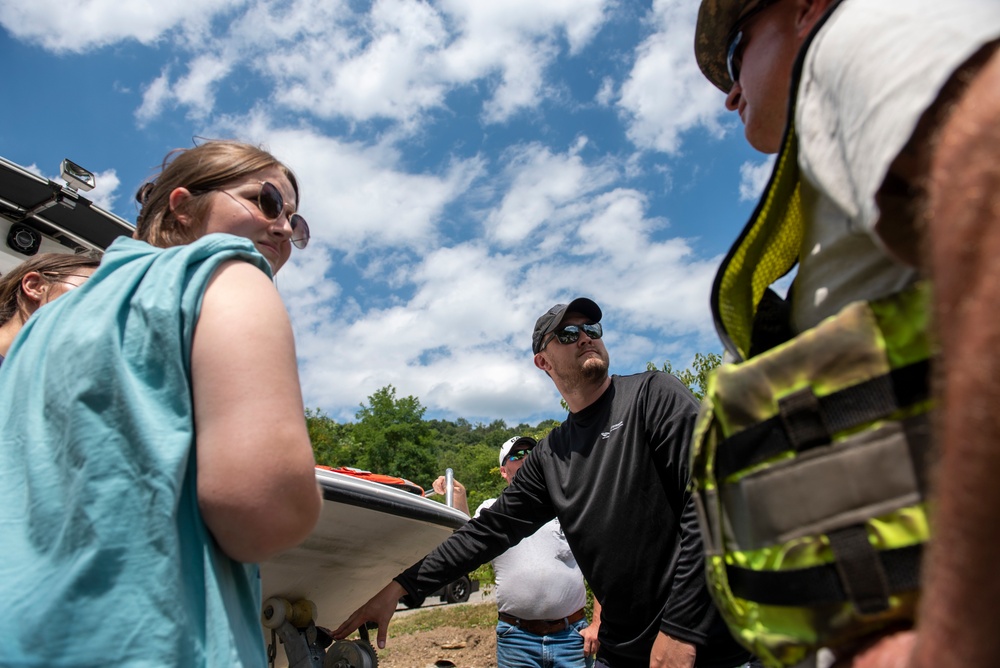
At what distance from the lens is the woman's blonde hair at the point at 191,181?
1.59 m

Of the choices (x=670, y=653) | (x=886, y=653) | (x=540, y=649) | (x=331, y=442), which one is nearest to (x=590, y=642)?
(x=540, y=649)

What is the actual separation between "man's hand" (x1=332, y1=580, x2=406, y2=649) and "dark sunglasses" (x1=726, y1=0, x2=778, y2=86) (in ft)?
8.64

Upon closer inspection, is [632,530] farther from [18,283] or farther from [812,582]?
[18,283]

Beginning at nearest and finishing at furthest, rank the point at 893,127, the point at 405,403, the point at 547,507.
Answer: the point at 893,127 < the point at 547,507 < the point at 405,403

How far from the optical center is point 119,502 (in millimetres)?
1055

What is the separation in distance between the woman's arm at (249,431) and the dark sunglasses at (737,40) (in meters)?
1.07

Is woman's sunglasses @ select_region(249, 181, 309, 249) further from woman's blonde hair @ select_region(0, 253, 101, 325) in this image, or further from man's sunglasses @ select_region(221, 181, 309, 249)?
woman's blonde hair @ select_region(0, 253, 101, 325)

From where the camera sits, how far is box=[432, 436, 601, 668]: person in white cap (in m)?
5.35

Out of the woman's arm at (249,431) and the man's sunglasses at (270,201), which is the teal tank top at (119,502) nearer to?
the woman's arm at (249,431)

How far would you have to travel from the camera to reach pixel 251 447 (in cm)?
106

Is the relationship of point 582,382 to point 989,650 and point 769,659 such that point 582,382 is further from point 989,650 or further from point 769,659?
point 989,650

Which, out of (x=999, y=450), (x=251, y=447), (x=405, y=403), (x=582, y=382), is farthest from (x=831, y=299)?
(x=405, y=403)

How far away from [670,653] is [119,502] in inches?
89.3

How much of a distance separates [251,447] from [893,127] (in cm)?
93
